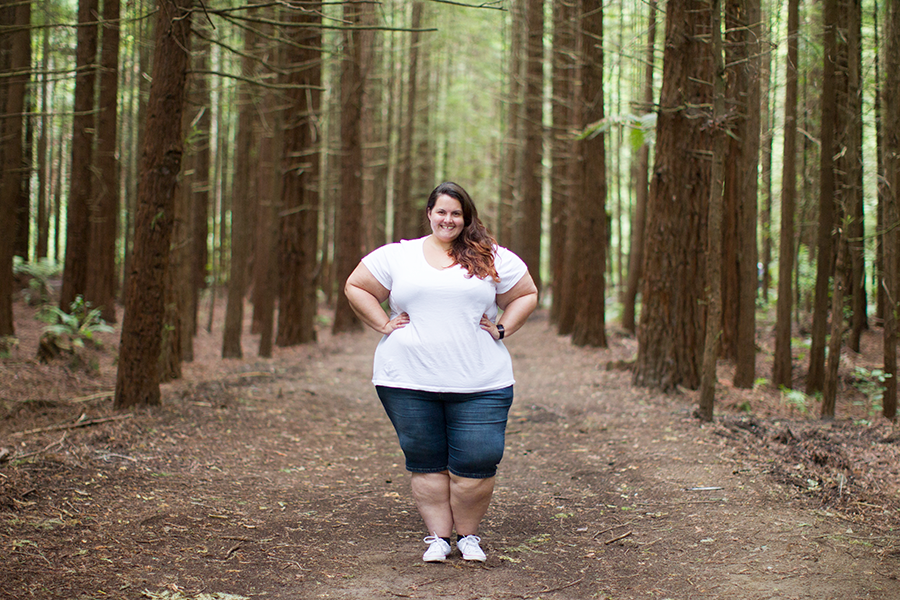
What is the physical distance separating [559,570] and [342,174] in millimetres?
14116

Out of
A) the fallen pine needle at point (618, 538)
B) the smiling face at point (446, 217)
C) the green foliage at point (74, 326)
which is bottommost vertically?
the fallen pine needle at point (618, 538)

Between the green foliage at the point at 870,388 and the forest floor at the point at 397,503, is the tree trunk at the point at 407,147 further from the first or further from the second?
the forest floor at the point at 397,503

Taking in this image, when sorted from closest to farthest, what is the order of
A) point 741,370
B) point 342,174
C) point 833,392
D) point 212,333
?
point 833,392 → point 741,370 → point 212,333 → point 342,174

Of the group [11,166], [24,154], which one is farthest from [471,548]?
[24,154]

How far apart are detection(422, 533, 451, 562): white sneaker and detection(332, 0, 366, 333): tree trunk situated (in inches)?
493

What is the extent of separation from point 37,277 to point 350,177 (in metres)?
7.11

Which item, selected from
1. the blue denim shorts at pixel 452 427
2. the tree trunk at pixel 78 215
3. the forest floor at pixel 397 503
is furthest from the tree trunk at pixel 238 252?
the blue denim shorts at pixel 452 427

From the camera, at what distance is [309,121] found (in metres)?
13.9

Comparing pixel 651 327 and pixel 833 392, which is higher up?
pixel 651 327

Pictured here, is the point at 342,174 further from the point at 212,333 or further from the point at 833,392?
the point at 833,392

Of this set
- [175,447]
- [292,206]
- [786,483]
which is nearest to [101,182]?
[292,206]

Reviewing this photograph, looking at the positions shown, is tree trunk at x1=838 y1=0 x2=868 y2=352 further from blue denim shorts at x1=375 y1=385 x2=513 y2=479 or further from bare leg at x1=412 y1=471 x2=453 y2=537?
bare leg at x1=412 y1=471 x2=453 y2=537

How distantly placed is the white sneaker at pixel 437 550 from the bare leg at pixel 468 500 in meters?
0.13

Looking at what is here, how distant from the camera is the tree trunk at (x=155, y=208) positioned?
6.41 metres
